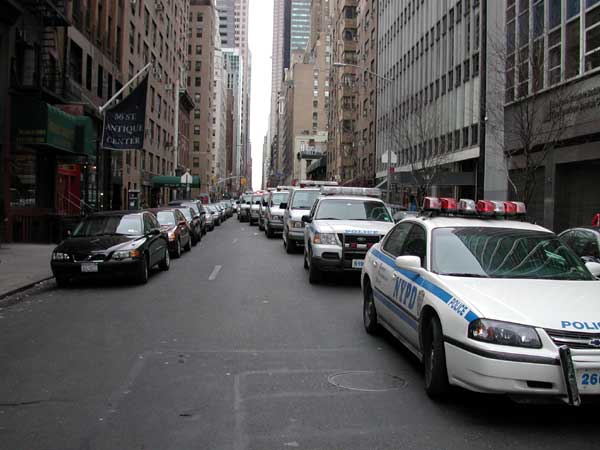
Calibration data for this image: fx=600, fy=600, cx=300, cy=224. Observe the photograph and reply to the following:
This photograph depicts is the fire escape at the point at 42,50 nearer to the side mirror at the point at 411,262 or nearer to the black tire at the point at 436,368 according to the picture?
the side mirror at the point at 411,262

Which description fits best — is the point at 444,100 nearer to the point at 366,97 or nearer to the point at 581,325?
the point at 366,97

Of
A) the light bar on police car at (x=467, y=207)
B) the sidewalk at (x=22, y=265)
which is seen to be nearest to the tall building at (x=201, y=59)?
the sidewalk at (x=22, y=265)

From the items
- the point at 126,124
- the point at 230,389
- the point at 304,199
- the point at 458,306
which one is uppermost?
the point at 126,124

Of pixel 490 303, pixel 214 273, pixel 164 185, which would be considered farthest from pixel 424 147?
pixel 490 303

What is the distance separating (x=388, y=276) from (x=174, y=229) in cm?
1270

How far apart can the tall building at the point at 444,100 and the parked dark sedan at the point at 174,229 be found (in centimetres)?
1272

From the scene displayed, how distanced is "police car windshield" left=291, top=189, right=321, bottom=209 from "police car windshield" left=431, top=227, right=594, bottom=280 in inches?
567

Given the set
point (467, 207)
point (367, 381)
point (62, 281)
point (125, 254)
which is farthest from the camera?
point (62, 281)

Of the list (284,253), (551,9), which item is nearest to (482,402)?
(284,253)

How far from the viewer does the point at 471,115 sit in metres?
33.2

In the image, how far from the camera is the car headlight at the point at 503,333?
14.7 feet

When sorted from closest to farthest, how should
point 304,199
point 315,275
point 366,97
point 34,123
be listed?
point 315,275 < point 34,123 < point 304,199 < point 366,97

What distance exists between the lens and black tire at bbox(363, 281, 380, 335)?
25.9 ft

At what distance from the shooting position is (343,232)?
1210 cm
